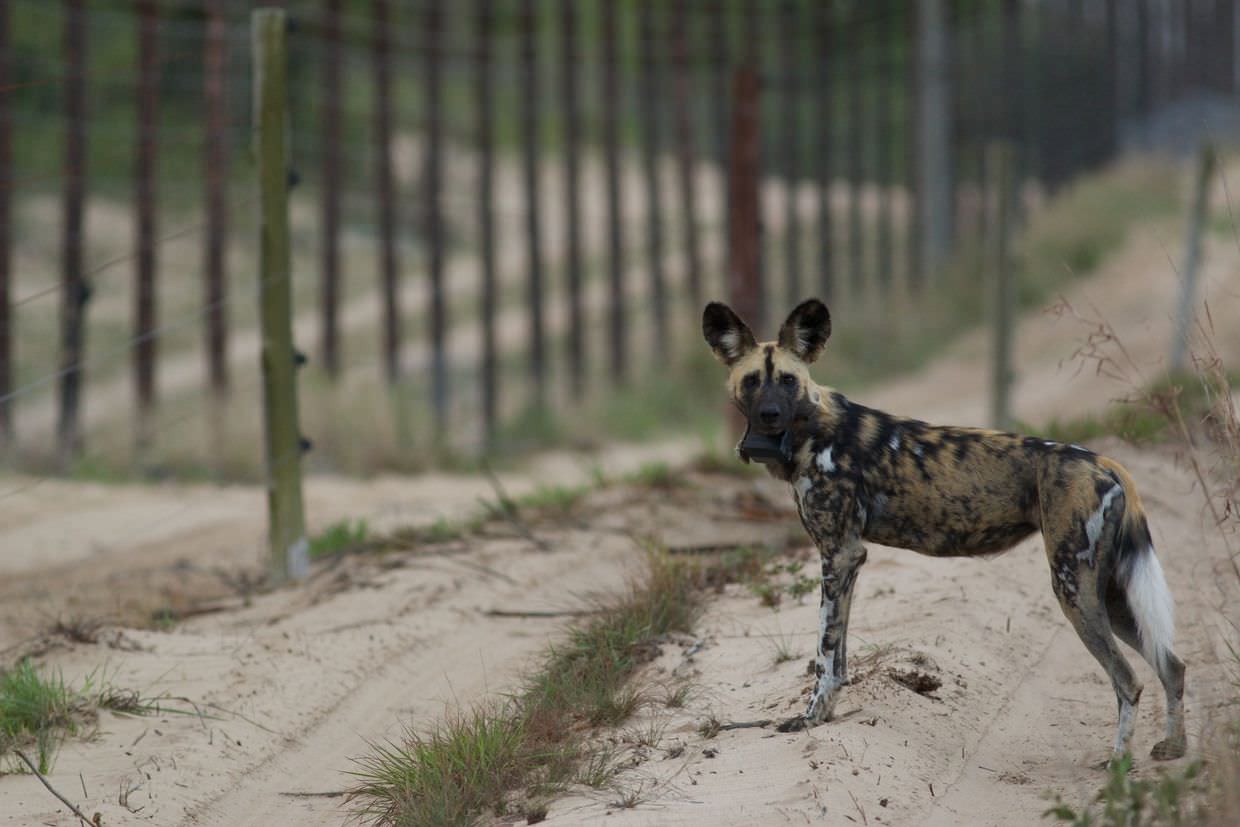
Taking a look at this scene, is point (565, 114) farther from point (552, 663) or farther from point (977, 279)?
point (552, 663)

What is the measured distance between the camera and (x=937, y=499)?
4.79 meters

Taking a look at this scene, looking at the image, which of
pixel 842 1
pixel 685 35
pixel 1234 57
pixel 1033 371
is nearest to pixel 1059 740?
pixel 1033 371

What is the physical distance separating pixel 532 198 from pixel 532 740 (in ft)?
34.2

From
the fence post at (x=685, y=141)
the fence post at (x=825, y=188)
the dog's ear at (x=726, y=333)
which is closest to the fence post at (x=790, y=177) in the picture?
the fence post at (x=825, y=188)

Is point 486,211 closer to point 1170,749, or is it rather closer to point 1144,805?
point 1170,749

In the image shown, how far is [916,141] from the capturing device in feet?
68.9

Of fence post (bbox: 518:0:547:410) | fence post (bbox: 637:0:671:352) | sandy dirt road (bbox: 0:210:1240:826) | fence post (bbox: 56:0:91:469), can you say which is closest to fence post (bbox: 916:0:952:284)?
fence post (bbox: 637:0:671:352)

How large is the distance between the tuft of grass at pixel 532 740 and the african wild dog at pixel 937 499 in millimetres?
707

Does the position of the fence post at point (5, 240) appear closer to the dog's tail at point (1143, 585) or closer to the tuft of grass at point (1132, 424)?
the tuft of grass at point (1132, 424)

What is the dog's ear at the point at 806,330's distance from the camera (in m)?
4.81

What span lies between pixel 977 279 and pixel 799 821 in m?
15.5

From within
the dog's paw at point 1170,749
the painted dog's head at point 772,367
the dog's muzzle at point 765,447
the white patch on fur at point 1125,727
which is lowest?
the dog's paw at point 1170,749

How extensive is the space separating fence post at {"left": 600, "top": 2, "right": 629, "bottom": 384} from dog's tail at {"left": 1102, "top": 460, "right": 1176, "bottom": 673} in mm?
11187

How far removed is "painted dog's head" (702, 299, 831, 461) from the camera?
4742 mm
